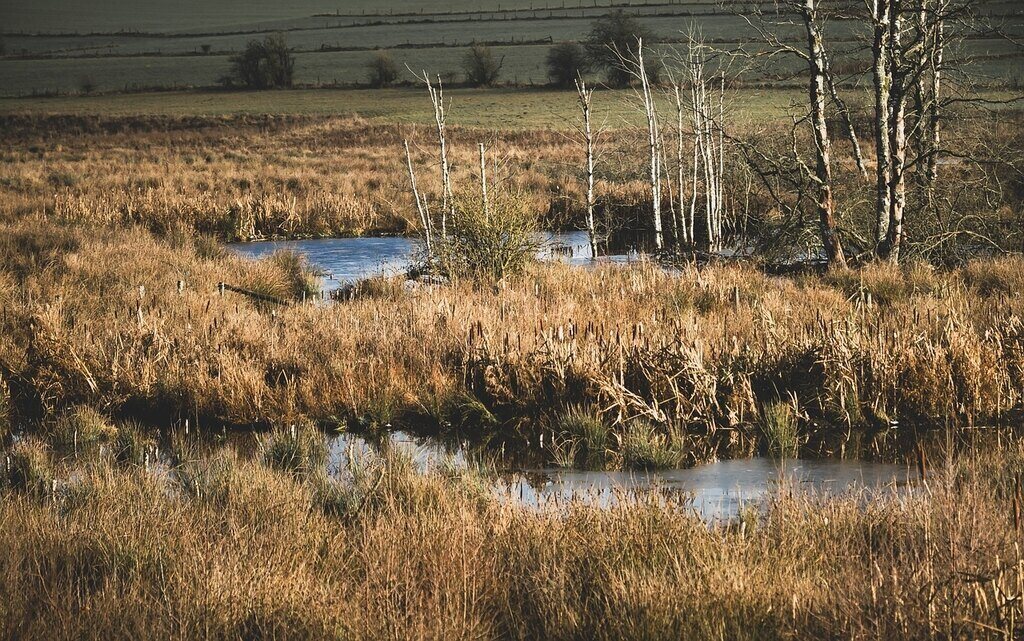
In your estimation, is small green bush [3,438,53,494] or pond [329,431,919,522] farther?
small green bush [3,438,53,494]

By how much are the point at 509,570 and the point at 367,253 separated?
15.8 meters

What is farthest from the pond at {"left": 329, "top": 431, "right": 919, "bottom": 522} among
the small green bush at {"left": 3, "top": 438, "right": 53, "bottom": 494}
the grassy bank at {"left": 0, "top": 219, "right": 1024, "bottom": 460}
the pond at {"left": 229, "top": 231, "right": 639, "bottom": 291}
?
the pond at {"left": 229, "top": 231, "right": 639, "bottom": 291}

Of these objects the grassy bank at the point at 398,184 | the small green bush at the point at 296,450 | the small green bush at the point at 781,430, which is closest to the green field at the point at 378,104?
the grassy bank at the point at 398,184

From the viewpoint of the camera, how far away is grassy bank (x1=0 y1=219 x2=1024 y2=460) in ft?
25.0

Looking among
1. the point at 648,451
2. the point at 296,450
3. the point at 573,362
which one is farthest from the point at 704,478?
the point at 296,450

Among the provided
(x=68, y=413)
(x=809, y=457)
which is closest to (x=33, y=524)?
(x=68, y=413)

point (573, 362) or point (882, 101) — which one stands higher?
point (882, 101)

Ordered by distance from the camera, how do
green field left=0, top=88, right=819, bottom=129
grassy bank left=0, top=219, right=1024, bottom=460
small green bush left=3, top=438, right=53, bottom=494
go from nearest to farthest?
small green bush left=3, top=438, right=53, bottom=494 < grassy bank left=0, top=219, right=1024, bottom=460 < green field left=0, top=88, right=819, bottom=129

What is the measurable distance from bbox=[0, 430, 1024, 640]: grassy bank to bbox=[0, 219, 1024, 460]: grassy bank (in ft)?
8.25

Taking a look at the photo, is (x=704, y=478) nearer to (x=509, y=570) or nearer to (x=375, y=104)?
(x=509, y=570)

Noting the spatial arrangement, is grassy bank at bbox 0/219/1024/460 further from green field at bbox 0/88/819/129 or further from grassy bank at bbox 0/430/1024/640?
green field at bbox 0/88/819/129

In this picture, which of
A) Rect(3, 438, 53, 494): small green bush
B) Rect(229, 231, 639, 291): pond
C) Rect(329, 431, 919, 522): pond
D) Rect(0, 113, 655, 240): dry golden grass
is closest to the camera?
Rect(329, 431, 919, 522): pond

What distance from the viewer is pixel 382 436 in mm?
7934

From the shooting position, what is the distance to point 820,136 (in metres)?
12.3
